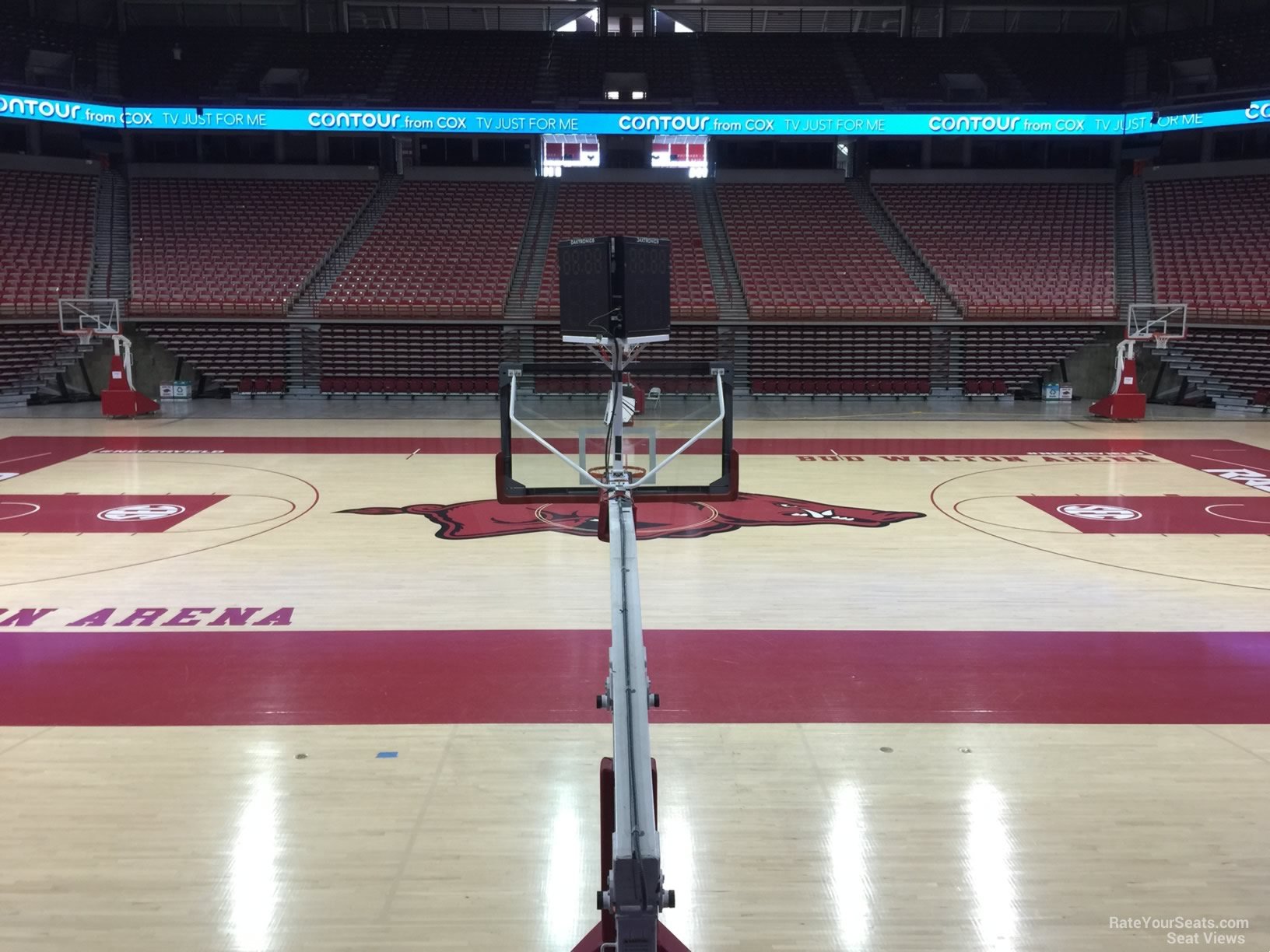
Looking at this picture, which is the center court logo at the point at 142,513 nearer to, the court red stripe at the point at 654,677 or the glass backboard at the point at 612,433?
the court red stripe at the point at 654,677

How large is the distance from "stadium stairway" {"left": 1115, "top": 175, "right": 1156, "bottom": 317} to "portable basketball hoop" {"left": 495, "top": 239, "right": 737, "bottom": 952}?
788 inches

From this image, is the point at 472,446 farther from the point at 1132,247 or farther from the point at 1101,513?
the point at 1132,247

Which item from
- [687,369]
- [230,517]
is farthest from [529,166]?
[687,369]

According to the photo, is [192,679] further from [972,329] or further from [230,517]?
[972,329]

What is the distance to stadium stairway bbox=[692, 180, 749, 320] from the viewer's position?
23.1 meters

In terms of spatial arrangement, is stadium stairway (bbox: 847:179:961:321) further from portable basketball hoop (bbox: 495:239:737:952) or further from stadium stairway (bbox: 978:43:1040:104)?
portable basketball hoop (bbox: 495:239:737:952)

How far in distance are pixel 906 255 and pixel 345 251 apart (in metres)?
14.2

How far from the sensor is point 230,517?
11008 mm

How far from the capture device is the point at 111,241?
964 inches

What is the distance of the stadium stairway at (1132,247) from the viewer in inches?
920

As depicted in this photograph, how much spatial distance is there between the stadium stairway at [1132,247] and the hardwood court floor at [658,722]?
522 inches

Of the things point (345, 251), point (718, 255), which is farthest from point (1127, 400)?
point (345, 251)

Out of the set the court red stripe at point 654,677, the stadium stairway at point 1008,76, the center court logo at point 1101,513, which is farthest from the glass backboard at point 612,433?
the stadium stairway at point 1008,76

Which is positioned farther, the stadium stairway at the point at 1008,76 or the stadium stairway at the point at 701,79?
the stadium stairway at the point at 701,79
